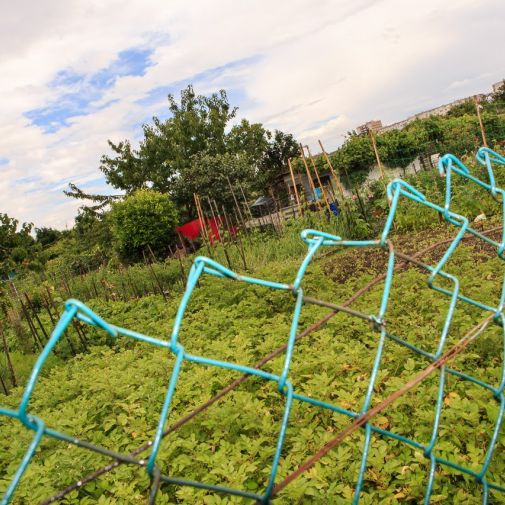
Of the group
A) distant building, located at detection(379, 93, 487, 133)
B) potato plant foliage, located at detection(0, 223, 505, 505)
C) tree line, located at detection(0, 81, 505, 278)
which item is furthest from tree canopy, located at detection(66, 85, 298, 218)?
potato plant foliage, located at detection(0, 223, 505, 505)

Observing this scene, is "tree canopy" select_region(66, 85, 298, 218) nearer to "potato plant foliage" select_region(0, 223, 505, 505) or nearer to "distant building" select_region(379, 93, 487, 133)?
"distant building" select_region(379, 93, 487, 133)

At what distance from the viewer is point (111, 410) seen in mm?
2889

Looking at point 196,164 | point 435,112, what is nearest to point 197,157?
point 196,164

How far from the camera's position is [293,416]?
230cm

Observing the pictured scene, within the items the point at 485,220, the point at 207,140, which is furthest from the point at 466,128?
the point at 485,220

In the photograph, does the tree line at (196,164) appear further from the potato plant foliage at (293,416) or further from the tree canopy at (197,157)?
the potato plant foliage at (293,416)

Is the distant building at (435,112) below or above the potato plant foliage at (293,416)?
above

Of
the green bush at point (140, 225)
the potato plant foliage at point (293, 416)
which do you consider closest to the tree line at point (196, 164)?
the green bush at point (140, 225)

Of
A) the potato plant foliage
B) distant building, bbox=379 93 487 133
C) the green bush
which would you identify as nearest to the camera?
the potato plant foliage

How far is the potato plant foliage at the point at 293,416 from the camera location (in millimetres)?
1821

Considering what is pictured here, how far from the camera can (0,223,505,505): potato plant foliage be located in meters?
1.82

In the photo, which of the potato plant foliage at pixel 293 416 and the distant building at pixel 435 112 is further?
the distant building at pixel 435 112

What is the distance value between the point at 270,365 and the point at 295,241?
20.4ft

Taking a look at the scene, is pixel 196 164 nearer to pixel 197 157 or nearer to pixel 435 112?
pixel 197 157
